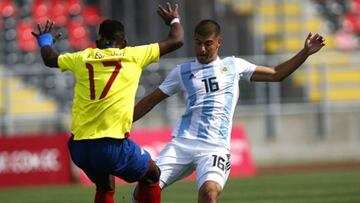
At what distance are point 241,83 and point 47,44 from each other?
1500cm

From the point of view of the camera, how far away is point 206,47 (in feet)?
32.0

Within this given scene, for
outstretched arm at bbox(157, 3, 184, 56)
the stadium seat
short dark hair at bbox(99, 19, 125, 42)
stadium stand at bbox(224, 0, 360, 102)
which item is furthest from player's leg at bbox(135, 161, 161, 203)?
stadium stand at bbox(224, 0, 360, 102)

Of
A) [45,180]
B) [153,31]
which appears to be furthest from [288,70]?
[153,31]

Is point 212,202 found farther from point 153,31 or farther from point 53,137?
point 153,31

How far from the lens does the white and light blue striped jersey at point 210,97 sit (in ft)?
32.2

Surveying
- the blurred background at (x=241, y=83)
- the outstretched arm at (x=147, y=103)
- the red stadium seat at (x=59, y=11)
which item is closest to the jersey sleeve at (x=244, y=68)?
the outstretched arm at (x=147, y=103)

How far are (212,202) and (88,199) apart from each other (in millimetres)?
6546

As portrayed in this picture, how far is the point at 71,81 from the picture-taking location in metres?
24.2

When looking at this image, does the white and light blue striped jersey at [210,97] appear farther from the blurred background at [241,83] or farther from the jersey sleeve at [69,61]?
the blurred background at [241,83]

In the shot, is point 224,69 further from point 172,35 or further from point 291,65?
point 172,35

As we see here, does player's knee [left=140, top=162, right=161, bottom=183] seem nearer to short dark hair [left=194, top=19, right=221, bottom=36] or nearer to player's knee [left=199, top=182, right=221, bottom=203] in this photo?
player's knee [left=199, top=182, right=221, bottom=203]

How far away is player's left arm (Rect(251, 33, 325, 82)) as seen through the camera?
32.4 feet

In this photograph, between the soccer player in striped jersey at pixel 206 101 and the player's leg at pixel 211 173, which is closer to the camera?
the player's leg at pixel 211 173

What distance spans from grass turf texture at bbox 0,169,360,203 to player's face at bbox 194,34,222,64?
16.9 feet
